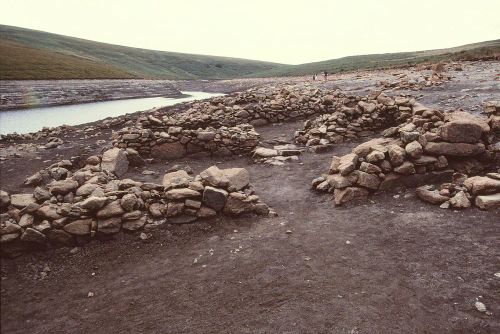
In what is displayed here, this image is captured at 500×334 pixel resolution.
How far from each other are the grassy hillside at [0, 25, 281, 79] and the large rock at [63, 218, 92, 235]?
64541mm

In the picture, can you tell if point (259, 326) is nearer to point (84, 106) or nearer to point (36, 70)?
point (84, 106)

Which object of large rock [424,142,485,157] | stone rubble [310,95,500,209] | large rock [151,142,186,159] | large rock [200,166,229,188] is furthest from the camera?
large rock [151,142,186,159]

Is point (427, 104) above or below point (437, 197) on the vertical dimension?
above

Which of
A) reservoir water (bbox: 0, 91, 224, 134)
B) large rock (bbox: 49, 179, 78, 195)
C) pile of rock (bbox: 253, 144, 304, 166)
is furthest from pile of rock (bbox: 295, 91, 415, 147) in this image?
reservoir water (bbox: 0, 91, 224, 134)

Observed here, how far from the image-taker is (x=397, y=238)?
704 centimetres

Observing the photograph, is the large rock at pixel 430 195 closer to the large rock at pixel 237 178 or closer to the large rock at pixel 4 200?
the large rock at pixel 237 178

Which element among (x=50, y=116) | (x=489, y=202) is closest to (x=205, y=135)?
(x=489, y=202)

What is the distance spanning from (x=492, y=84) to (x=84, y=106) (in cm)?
4330

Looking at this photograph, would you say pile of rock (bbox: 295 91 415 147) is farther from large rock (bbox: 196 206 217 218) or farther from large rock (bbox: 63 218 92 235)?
large rock (bbox: 63 218 92 235)

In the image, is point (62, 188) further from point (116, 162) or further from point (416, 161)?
point (416, 161)

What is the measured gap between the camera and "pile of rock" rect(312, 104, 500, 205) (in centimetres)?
934

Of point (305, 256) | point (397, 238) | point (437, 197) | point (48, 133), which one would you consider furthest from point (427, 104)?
point (48, 133)

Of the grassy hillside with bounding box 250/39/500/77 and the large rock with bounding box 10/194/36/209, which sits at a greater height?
the grassy hillside with bounding box 250/39/500/77

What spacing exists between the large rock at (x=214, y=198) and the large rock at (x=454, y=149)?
6.02 meters
